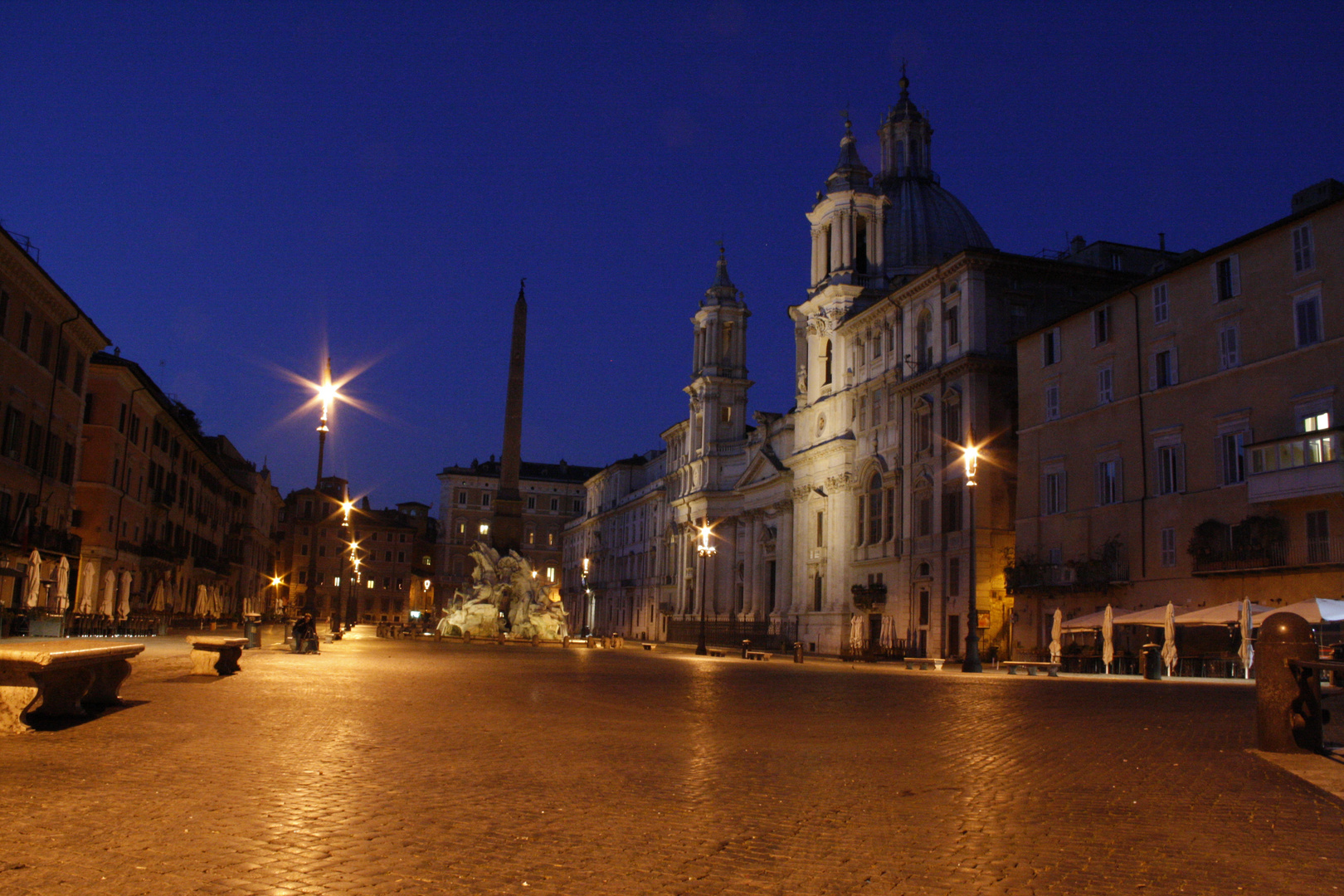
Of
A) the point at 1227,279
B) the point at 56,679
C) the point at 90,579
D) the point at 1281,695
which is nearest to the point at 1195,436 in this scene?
Result: the point at 1227,279

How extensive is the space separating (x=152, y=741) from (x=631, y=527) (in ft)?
325

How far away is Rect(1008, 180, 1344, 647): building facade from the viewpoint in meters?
31.9

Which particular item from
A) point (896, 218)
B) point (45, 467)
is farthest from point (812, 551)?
point (45, 467)

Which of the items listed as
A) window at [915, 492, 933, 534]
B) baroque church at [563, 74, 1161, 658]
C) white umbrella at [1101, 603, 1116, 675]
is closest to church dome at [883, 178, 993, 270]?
baroque church at [563, 74, 1161, 658]

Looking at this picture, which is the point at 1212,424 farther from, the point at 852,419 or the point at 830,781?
the point at 830,781

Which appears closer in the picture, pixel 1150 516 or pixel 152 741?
pixel 152 741

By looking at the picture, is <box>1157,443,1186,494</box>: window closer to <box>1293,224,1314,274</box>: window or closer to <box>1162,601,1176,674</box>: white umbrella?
<box>1162,601,1176,674</box>: white umbrella

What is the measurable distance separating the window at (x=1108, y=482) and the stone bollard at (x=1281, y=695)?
29.8 meters

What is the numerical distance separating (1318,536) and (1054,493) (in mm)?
12742

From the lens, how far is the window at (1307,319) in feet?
106

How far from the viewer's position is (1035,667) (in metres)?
37.0

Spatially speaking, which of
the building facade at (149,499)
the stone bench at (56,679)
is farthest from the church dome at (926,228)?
the stone bench at (56,679)

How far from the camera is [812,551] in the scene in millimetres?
64688

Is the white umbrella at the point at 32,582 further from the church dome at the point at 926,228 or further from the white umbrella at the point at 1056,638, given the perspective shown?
the church dome at the point at 926,228
